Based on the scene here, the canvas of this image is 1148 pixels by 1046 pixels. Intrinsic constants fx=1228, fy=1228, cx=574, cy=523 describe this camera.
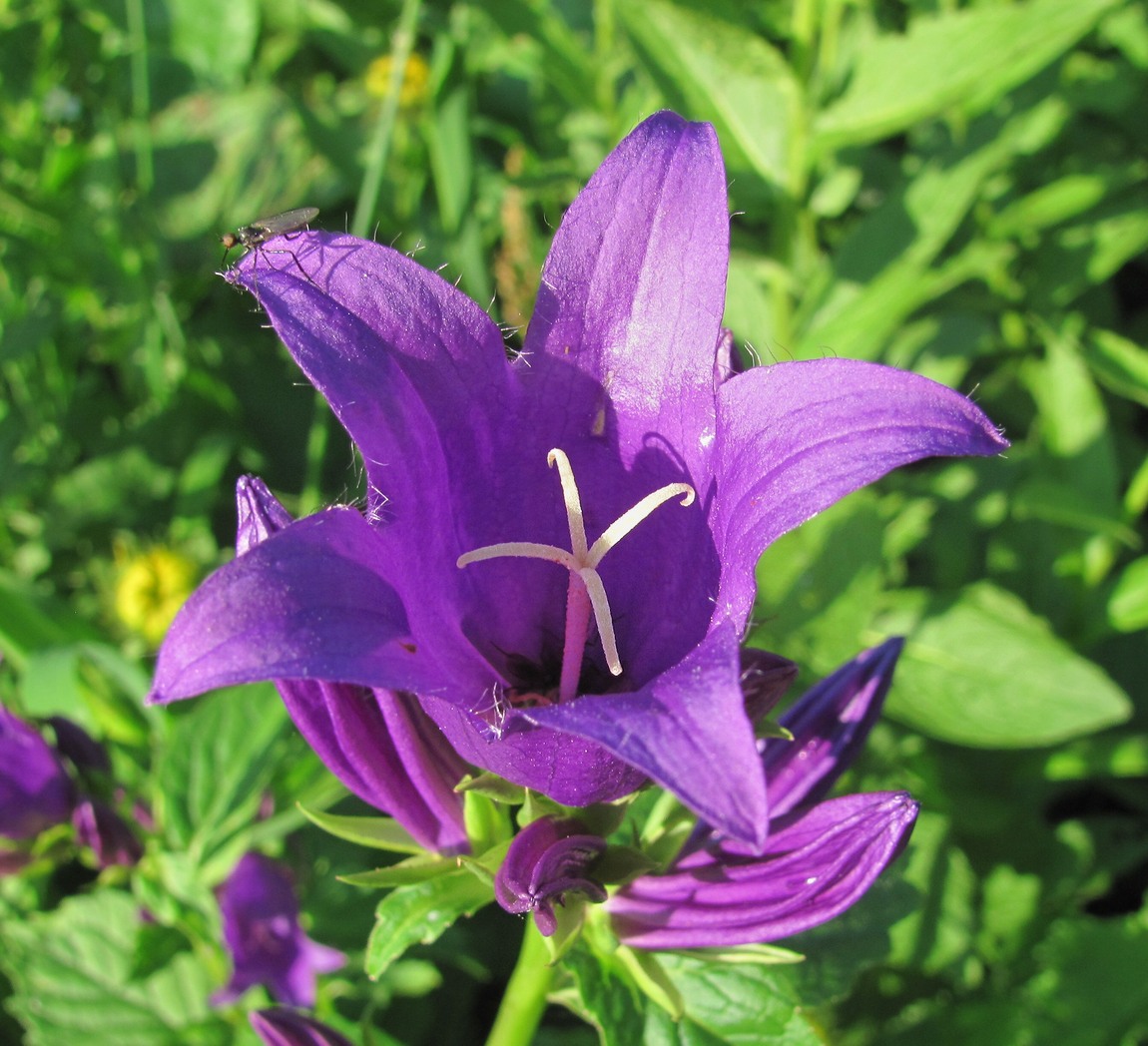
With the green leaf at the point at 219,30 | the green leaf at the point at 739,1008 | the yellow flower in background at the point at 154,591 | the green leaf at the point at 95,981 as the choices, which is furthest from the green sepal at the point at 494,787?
the green leaf at the point at 219,30

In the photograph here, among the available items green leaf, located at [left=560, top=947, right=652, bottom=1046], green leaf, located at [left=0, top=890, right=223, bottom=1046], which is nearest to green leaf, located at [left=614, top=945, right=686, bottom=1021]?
green leaf, located at [left=560, top=947, right=652, bottom=1046]

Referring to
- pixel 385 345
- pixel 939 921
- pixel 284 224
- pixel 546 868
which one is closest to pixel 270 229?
pixel 284 224

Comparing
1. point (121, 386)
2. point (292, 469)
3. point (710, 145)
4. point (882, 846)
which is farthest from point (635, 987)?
point (121, 386)

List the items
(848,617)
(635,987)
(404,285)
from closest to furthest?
(404,285) → (635,987) → (848,617)

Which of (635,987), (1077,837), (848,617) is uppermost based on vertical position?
(635,987)

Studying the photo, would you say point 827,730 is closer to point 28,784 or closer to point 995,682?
point 995,682

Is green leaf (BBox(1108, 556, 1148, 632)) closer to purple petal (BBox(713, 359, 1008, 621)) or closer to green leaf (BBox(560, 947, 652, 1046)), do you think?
green leaf (BBox(560, 947, 652, 1046))

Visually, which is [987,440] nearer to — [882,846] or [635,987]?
[882,846]
